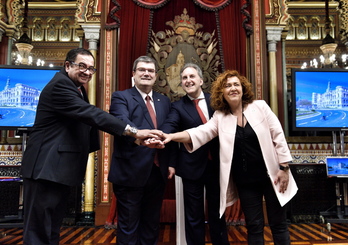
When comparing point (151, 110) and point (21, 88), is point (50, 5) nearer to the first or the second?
point (21, 88)

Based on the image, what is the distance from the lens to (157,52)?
380 centimetres

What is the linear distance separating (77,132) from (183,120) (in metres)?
0.81

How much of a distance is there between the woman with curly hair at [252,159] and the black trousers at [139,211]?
354 millimetres

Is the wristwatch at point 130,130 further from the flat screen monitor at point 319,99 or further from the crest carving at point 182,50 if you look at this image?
the flat screen monitor at point 319,99

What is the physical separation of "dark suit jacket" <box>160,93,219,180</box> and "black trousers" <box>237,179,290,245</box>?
15.9 inches

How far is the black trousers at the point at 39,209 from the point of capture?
65.5 inches

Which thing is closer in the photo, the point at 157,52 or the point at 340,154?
the point at 157,52

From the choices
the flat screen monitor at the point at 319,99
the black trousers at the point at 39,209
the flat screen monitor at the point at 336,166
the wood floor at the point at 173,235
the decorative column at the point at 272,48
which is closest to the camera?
the black trousers at the point at 39,209

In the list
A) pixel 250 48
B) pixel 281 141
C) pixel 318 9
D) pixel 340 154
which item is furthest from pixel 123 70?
pixel 318 9

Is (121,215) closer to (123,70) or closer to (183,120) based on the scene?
(183,120)

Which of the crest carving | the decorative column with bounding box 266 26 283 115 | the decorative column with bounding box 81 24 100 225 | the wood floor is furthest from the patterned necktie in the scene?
the decorative column with bounding box 266 26 283 115

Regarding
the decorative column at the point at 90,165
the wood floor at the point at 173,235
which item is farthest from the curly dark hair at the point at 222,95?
the decorative column at the point at 90,165

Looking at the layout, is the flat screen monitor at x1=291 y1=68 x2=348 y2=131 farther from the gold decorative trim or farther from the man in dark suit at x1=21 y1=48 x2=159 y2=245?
the gold decorative trim

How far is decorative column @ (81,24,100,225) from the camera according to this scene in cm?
391
